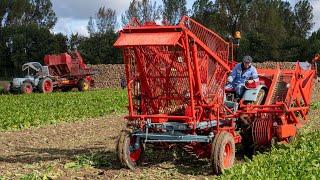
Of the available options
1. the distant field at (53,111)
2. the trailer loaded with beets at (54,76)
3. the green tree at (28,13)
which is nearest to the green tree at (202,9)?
the green tree at (28,13)

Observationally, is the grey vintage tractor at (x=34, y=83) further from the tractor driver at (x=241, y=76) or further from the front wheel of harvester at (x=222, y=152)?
the front wheel of harvester at (x=222, y=152)

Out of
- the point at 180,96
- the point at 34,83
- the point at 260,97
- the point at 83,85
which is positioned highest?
the point at 180,96

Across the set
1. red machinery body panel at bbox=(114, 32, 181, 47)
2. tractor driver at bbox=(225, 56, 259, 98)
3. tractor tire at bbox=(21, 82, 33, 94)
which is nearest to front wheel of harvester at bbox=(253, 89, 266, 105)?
tractor driver at bbox=(225, 56, 259, 98)

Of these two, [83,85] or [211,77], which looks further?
[83,85]

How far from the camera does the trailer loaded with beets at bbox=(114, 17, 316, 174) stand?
7.50 m

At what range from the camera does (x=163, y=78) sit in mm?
8008

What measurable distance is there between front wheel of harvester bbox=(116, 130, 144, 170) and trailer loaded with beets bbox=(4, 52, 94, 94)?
22.5 metres

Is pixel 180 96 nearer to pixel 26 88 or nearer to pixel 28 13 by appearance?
A: pixel 26 88

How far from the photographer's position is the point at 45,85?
101ft

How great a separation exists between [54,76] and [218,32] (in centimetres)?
2334

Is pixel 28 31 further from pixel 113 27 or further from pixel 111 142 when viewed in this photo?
pixel 111 142

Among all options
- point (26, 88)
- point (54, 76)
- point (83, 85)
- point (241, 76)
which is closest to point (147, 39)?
point (241, 76)

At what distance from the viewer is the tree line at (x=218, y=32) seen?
47.6 metres

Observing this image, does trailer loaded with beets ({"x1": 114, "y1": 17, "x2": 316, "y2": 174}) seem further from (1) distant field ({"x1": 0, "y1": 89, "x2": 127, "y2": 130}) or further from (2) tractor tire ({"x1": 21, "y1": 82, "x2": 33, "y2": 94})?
(2) tractor tire ({"x1": 21, "y1": 82, "x2": 33, "y2": 94})
